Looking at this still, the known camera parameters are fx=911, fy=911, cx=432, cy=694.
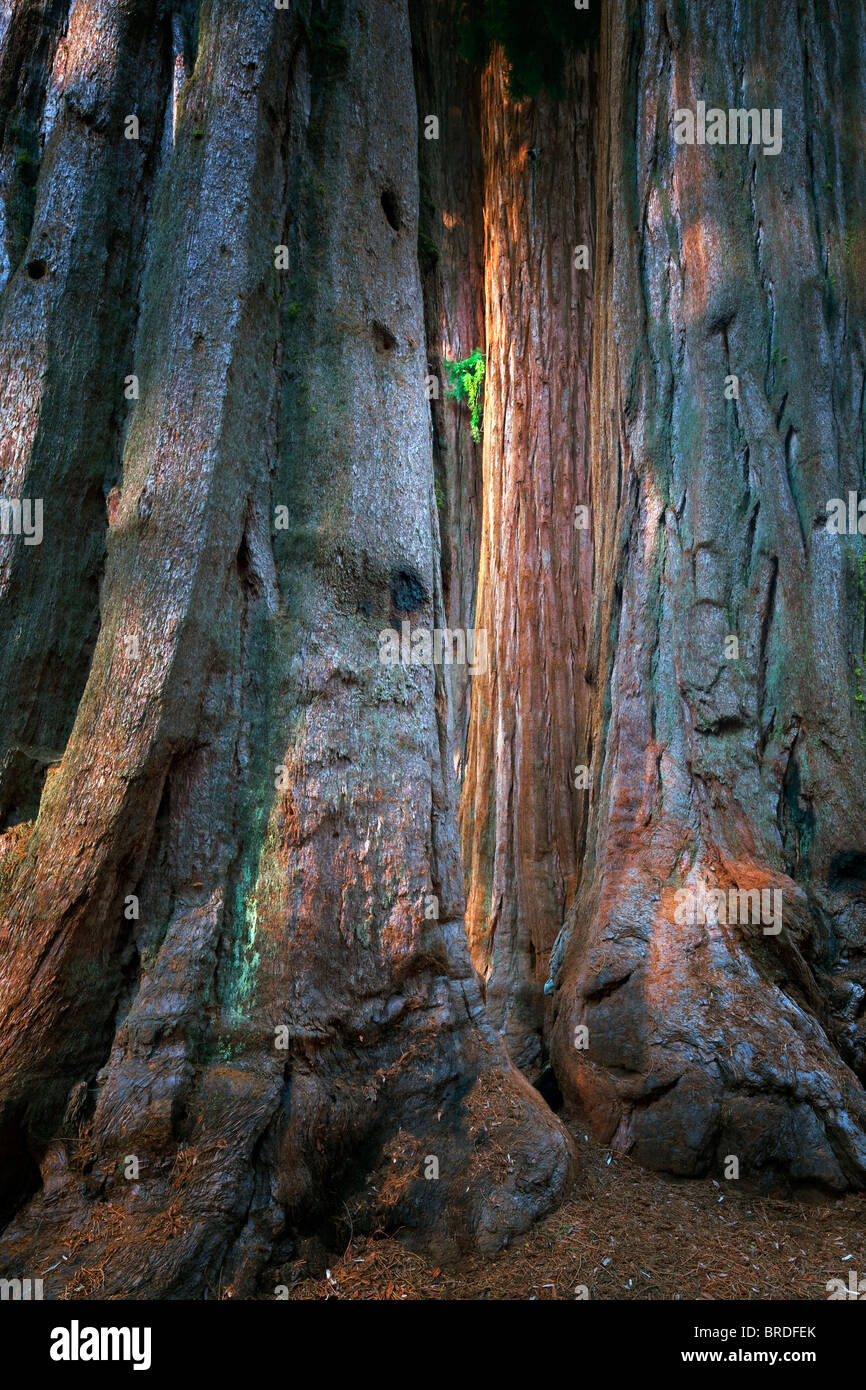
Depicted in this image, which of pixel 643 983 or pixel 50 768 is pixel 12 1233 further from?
pixel 643 983

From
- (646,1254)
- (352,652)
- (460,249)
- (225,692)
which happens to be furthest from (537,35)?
(646,1254)

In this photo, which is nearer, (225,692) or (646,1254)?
(646,1254)

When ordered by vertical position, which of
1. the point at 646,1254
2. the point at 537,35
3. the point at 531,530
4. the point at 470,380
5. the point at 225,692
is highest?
the point at 537,35

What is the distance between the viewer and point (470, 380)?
6930 millimetres

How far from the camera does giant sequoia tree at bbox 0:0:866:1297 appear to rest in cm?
271

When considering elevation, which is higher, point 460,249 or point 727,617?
point 460,249

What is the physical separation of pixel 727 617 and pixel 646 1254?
2394mm

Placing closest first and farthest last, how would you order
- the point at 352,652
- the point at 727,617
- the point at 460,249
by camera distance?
the point at 352,652, the point at 727,617, the point at 460,249

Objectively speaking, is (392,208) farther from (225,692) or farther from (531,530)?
(531,530)

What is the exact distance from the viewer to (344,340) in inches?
134

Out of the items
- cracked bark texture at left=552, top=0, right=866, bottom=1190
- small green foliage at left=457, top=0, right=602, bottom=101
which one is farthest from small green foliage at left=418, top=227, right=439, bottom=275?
small green foliage at left=457, top=0, right=602, bottom=101

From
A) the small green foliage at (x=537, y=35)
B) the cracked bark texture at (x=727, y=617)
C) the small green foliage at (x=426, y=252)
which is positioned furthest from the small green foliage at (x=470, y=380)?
the small green foliage at (x=426, y=252)

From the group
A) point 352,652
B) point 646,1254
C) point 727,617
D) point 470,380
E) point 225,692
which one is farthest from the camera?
→ point 470,380

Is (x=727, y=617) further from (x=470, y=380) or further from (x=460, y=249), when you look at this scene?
(x=460, y=249)
